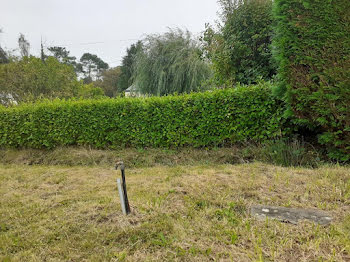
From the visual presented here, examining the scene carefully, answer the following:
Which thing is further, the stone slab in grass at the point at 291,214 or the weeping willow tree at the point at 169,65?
the weeping willow tree at the point at 169,65

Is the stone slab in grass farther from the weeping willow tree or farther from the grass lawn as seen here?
the weeping willow tree

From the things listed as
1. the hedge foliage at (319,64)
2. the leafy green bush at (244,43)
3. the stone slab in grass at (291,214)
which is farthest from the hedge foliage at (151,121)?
the stone slab in grass at (291,214)

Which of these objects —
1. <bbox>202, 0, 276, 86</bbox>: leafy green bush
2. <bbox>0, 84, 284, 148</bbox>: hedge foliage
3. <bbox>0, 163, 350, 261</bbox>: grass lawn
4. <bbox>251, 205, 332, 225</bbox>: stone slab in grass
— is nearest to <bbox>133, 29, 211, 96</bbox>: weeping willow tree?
<bbox>202, 0, 276, 86</bbox>: leafy green bush

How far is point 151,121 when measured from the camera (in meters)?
4.94

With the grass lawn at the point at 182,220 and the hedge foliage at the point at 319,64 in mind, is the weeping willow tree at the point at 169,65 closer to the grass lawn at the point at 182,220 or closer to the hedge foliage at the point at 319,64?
the hedge foliage at the point at 319,64

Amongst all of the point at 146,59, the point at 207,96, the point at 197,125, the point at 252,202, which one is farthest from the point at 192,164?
the point at 146,59

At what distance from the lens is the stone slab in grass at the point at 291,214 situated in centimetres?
181

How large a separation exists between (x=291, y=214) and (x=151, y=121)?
3.59 meters

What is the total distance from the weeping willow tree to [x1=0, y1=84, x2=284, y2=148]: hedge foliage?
555 cm

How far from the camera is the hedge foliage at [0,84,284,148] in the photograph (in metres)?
4.07

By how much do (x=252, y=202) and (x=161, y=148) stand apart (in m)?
2.95

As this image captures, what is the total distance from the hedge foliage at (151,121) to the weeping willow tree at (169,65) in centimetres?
555

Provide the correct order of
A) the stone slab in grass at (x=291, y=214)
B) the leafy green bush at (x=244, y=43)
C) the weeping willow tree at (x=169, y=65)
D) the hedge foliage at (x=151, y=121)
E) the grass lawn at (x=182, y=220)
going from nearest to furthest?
the grass lawn at (x=182, y=220) → the stone slab in grass at (x=291, y=214) → the hedge foliage at (x=151, y=121) → the leafy green bush at (x=244, y=43) → the weeping willow tree at (x=169, y=65)

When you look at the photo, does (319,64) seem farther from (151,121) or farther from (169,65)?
(169,65)
